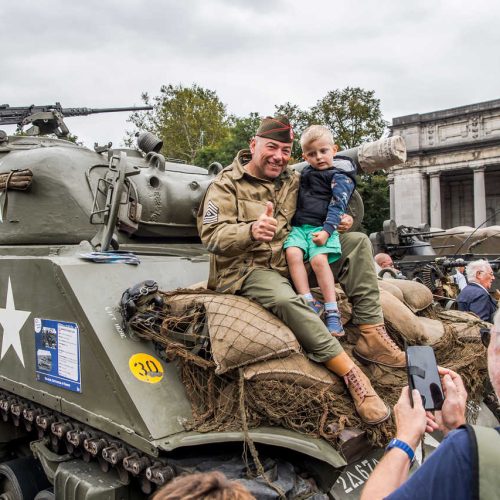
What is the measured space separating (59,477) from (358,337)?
1826 mm

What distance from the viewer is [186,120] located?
33.8 metres

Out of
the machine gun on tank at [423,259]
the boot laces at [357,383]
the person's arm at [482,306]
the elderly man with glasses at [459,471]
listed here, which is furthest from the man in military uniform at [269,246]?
the machine gun on tank at [423,259]

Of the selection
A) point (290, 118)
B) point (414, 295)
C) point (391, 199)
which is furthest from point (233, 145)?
point (414, 295)

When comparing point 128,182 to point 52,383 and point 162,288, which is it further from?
point 52,383

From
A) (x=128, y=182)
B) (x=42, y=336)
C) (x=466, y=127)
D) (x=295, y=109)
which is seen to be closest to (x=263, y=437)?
(x=42, y=336)

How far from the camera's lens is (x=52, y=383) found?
360 cm

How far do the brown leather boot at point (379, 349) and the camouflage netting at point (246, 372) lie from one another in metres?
0.04

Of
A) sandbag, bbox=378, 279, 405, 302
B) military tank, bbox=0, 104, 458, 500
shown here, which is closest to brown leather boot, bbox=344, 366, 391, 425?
military tank, bbox=0, 104, 458, 500

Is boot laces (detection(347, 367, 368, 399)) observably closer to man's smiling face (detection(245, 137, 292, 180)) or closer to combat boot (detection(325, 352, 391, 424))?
combat boot (detection(325, 352, 391, 424))

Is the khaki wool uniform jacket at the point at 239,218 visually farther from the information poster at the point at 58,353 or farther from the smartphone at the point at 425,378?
the smartphone at the point at 425,378

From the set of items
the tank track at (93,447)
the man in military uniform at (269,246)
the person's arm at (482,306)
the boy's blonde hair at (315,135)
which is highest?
the boy's blonde hair at (315,135)

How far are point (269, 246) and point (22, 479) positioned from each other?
7.65 ft

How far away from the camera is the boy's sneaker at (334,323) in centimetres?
329

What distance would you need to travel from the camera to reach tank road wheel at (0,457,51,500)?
4031mm
